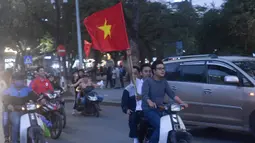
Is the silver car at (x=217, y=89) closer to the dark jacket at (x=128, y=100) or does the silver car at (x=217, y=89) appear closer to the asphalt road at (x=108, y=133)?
the asphalt road at (x=108, y=133)

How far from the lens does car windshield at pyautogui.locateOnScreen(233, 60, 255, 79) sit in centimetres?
972

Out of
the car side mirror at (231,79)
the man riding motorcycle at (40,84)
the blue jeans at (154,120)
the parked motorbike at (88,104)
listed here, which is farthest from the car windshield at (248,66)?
the parked motorbike at (88,104)

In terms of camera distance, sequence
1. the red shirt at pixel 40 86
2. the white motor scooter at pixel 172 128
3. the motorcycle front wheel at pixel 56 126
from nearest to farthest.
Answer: the white motor scooter at pixel 172 128
the motorcycle front wheel at pixel 56 126
the red shirt at pixel 40 86

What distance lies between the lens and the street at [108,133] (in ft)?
35.4

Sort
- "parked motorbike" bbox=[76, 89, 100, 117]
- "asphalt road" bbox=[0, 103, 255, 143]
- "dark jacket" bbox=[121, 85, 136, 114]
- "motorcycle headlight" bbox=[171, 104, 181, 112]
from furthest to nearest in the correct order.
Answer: "parked motorbike" bbox=[76, 89, 100, 117] → "asphalt road" bbox=[0, 103, 255, 143] → "dark jacket" bbox=[121, 85, 136, 114] → "motorcycle headlight" bbox=[171, 104, 181, 112]

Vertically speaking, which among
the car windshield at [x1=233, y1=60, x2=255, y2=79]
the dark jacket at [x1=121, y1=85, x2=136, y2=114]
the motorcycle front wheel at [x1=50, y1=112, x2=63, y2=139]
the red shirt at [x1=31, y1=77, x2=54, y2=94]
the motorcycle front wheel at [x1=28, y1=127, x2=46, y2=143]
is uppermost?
the car windshield at [x1=233, y1=60, x2=255, y2=79]

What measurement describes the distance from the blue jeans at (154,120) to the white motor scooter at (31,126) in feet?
6.70

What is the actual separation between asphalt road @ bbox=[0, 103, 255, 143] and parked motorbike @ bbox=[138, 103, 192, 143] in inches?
147

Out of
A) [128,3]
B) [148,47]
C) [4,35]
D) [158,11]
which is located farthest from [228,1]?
[4,35]

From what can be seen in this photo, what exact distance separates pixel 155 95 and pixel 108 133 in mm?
5033

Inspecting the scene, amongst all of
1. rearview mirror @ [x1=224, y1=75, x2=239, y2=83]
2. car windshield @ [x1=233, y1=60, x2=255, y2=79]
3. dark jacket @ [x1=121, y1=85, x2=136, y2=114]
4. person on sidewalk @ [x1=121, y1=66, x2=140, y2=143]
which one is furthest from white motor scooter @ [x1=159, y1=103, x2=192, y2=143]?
car windshield @ [x1=233, y1=60, x2=255, y2=79]

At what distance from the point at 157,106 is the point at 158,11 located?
104 feet

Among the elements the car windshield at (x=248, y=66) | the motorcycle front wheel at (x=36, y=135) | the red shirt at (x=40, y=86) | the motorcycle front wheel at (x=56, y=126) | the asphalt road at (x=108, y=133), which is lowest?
the asphalt road at (x=108, y=133)

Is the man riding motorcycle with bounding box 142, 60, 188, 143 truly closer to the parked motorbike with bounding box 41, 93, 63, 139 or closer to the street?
the street
